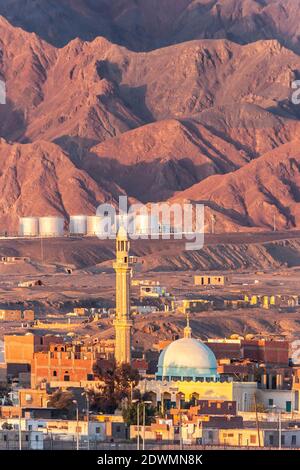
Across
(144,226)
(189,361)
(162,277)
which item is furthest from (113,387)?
(144,226)

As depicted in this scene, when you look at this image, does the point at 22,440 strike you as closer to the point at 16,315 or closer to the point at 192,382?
the point at 192,382

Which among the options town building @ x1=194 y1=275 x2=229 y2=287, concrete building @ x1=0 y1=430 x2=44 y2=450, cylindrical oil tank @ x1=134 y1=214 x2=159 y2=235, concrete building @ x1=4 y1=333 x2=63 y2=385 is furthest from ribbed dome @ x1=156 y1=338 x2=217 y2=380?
cylindrical oil tank @ x1=134 y1=214 x2=159 y2=235

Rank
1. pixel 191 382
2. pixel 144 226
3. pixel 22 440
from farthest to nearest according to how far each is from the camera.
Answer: pixel 144 226 → pixel 191 382 → pixel 22 440

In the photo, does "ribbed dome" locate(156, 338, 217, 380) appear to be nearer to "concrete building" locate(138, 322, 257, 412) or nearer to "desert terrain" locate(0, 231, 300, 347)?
"concrete building" locate(138, 322, 257, 412)

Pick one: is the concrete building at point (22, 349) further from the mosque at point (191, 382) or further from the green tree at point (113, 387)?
the mosque at point (191, 382)
